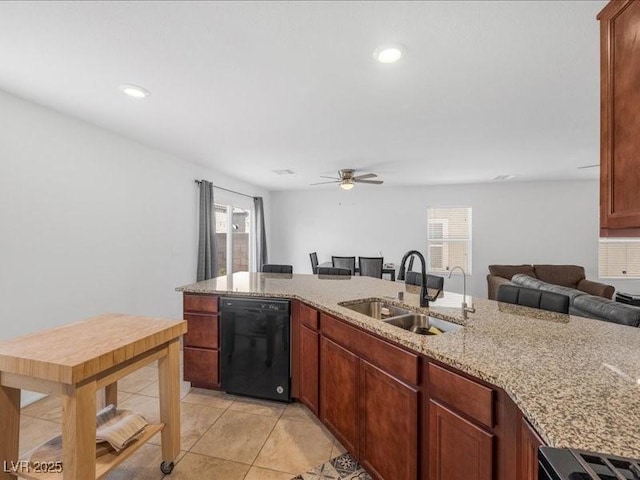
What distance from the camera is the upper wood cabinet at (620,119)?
3.08 feet

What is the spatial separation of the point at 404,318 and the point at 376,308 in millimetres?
341

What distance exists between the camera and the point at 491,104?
254 cm

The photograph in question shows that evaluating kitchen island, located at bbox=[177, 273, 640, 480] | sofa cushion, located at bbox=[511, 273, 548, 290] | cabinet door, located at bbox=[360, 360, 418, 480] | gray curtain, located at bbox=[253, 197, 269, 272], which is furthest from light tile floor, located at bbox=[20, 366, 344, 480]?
gray curtain, located at bbox=[253, 197, 269, 272]

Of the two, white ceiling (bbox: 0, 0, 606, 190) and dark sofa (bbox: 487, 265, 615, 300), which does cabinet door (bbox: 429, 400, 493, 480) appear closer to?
white ceiling (bbox: 0, 0, 606, 190)

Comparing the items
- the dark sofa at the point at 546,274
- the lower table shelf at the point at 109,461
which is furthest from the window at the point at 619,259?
the lower table shelf at the point at 109,461

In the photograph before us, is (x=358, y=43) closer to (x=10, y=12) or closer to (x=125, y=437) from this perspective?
(x=10, y=12)

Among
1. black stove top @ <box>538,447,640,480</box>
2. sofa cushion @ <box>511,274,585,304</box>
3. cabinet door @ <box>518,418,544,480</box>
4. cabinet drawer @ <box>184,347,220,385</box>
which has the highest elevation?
black stove top @ <box>538,447,640,480</box>

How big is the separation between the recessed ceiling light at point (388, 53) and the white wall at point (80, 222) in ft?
9.33

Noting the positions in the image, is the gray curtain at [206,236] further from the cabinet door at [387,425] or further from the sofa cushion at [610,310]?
the sofa cushion at [610,310]

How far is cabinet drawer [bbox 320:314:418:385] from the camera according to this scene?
4.46 feet

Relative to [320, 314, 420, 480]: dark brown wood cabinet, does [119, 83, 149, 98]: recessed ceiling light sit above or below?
→ above

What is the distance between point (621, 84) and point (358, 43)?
1240 millimetres

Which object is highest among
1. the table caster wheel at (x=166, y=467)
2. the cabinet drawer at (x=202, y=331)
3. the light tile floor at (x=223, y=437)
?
the cabinet drawer at (x=202, y=331)

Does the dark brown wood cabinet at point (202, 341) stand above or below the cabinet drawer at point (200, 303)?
below
